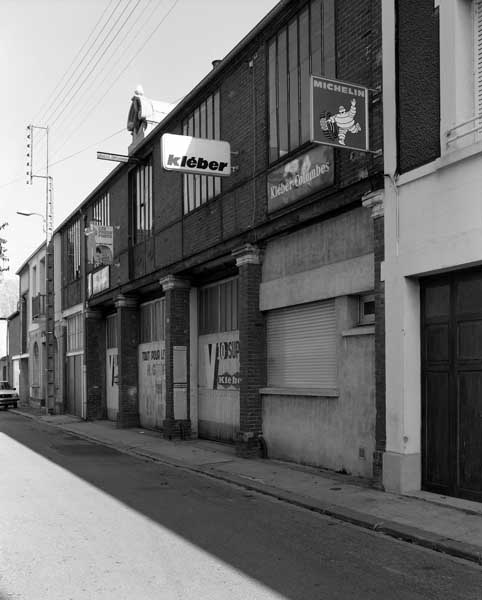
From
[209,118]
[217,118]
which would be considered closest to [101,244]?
[209,118]

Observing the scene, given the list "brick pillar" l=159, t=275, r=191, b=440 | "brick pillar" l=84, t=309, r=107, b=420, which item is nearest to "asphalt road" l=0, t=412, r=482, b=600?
"brick pillar" l=159, t=275, r=191, b=440

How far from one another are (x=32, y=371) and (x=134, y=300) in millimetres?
19371

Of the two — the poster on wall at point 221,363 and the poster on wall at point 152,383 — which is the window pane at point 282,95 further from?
the poster on wall at point 152,383

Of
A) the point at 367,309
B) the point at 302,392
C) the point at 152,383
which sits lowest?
the point at 152,383

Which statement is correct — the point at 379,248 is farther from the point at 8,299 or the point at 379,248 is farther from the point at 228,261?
the point at 8,299

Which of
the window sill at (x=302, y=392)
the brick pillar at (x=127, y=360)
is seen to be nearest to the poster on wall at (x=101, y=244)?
the brick pillar at (x=127, y=360)

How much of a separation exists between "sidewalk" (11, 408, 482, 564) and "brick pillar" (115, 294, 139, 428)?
6164 mm

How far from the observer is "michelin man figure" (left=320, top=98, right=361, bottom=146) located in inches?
402

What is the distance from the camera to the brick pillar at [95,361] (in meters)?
26.5

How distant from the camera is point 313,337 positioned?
41.7 ft

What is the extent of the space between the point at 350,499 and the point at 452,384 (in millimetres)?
2107

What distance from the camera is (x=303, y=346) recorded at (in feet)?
42.7

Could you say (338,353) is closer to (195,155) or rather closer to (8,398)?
(195,155)

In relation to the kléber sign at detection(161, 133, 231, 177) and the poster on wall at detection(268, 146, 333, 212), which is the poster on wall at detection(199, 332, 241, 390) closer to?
the kléber sign at detection(161, 133, 231, 177)
